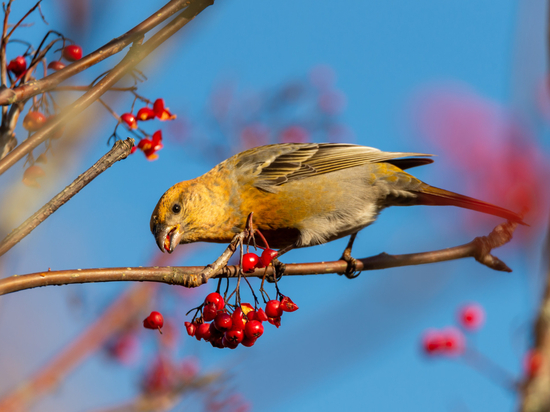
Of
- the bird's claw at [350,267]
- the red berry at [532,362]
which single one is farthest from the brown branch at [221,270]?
the red berry at [532,362]

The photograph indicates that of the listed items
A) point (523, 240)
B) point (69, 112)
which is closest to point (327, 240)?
point (523, 240)

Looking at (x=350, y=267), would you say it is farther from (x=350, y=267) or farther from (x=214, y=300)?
(x=214, y=300)

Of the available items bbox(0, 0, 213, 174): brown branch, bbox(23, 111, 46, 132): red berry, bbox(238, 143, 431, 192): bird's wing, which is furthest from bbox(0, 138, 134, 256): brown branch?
bbox(238, 143, 431, 192): bird's wing

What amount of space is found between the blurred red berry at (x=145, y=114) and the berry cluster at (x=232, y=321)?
1271 millimetres

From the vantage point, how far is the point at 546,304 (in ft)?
5.56

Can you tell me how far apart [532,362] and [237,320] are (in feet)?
4.57

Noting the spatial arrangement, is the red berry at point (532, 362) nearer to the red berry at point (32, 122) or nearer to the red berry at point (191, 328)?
the red berry at point (191, 328)

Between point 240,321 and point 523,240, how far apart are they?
55.7 inches

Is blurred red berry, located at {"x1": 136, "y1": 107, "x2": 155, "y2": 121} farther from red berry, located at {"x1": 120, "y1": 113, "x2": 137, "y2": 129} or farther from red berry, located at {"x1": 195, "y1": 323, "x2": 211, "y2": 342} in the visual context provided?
red berry, located at {"x1": 195, "y1": 323, "x2": 211, "y2": 342}

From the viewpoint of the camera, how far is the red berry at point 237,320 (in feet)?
9.19

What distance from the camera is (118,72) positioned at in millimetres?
2486

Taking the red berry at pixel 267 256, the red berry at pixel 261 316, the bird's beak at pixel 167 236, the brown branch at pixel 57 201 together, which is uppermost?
the brown branch at pixel 57 201

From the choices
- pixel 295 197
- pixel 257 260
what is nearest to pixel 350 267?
pixel 295 197

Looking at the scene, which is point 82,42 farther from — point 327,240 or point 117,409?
point 327,240
